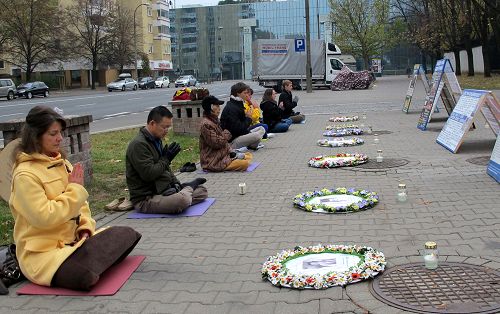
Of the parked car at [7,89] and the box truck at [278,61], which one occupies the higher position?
the box truck at [278,61]

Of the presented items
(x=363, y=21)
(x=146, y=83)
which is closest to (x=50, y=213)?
(x=363, y=21)

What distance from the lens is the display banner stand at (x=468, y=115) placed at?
952cm

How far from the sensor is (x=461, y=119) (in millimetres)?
10188

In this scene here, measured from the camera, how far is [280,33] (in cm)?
13950

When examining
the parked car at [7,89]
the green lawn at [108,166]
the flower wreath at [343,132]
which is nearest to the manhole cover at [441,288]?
the green lawn at [108,166]

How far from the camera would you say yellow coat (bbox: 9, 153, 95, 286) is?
13.6ft

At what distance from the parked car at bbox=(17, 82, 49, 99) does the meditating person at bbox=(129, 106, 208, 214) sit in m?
45.5

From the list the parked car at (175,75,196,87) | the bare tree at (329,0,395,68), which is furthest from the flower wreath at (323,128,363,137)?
the parked car at (175,75,196,87)

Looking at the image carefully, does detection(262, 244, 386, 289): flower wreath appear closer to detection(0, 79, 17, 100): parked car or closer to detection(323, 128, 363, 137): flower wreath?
detection(323, 128, 363, 137): flower wreath

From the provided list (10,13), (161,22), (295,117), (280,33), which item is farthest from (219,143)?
(280,33)

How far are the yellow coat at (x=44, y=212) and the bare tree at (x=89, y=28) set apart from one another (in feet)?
222

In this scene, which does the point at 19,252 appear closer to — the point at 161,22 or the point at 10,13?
the point at 10,13

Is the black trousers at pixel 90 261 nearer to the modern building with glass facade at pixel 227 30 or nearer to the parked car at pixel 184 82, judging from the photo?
the parked car at pixel 184 82

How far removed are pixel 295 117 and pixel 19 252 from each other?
13.9 m
